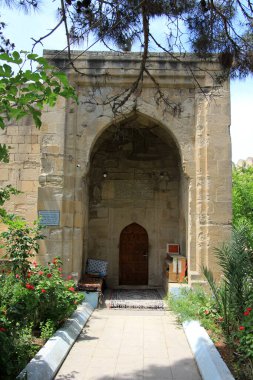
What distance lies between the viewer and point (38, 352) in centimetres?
525

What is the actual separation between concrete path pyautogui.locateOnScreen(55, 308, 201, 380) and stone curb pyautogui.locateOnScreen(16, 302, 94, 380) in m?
0.11

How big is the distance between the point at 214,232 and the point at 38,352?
16.5ft

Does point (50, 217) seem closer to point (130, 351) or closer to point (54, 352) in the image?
point (130, 351)

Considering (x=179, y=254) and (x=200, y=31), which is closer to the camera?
(x=200, y=31)

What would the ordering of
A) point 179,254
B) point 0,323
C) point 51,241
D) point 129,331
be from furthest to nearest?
point 179,254 < point 51,241 < point 129,331 < point 0,323

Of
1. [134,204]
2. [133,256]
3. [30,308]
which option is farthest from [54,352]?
[134,204]

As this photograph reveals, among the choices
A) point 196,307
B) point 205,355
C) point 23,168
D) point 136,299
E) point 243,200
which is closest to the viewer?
point 205,355

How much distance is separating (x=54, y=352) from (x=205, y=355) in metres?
2.00

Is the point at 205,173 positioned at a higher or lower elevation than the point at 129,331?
higher

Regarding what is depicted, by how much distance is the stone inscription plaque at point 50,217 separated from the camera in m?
8.91

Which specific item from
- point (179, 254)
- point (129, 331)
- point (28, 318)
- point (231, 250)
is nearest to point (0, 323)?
point (28, 318)

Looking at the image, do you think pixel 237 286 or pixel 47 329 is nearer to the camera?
pixel 237 286

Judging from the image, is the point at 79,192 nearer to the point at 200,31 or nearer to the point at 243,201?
the point at 200,31

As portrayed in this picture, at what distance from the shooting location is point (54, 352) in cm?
534
